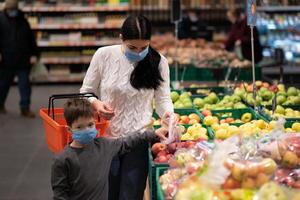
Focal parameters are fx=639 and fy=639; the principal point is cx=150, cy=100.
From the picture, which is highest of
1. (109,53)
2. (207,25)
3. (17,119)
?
(109,53)

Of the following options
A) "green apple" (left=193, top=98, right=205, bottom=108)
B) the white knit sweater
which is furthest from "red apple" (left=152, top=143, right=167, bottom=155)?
"green apple" (left=193, top=98, right=205, bottom=108)

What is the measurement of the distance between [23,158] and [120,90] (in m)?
4.07

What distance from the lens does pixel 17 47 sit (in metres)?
10.3

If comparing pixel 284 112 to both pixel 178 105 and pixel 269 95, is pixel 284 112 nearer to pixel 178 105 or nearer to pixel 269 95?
pixel 269 95

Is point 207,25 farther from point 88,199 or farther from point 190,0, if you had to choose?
point 88,199

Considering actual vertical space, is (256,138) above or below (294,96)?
above

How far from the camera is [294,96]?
609 cm

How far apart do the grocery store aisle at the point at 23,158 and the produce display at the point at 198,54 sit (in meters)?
2.23

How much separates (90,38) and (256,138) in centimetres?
1050

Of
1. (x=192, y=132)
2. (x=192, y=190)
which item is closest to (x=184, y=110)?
(x=192, y=132)

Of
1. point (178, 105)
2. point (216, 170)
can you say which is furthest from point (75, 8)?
point (216, 170)

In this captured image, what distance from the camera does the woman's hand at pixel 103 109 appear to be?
3882mm

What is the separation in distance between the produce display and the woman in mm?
4574

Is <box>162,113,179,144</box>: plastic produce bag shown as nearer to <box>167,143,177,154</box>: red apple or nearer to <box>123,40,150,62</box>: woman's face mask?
<box>167,143,177,154</box>: red apple
